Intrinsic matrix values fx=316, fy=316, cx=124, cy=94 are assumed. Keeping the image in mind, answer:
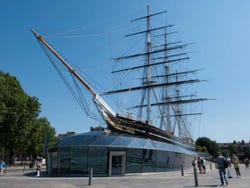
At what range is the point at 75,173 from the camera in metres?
27.3

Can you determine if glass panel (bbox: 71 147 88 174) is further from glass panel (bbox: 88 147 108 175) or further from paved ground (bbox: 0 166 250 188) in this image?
paved ground (bbox: 0 166 250 188)

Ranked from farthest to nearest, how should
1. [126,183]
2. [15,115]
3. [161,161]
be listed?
[15,115], [161,161], [126,183]

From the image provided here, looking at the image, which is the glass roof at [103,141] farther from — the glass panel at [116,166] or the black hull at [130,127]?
the black hull at [130,127]

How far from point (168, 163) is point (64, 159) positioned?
1197 cm

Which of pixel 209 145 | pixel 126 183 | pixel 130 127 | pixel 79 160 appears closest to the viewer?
pixel 126 183

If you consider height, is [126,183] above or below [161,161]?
below

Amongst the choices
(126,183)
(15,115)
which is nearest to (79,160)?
(126,183)

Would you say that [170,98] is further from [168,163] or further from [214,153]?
[214,153]

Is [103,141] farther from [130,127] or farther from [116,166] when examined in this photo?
[130,127]

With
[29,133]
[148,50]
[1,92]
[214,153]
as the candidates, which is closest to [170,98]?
[148,50]

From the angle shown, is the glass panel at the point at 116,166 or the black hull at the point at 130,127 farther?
the black hull at the point at 130,127

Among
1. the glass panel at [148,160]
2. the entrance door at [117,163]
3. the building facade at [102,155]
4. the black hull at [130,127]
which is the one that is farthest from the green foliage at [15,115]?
the glass panel at [148,160]

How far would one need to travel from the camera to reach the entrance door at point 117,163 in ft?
89.3

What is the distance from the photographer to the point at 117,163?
2738 cm
